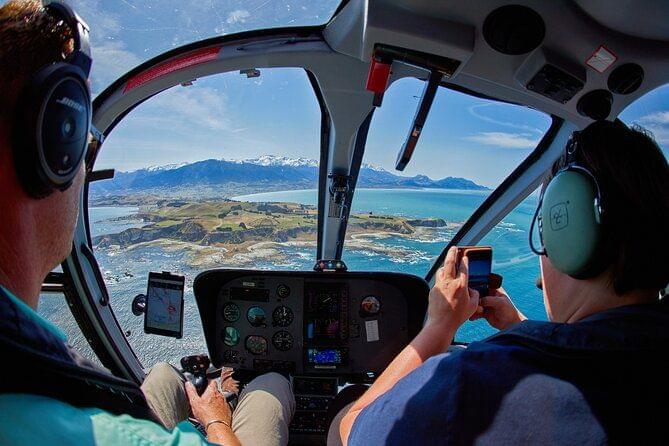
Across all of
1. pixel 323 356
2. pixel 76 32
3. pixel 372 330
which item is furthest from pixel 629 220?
pixel 323 356

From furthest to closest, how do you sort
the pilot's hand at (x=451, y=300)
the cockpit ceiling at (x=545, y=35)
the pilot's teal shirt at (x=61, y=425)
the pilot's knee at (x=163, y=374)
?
the pilot's knee at (x=163, y=374), the cockpit ceiling at (x=545, y=35), the pilot's hand at (x=451, y=300), the pilot's teal shirt at (x=61, y=425)

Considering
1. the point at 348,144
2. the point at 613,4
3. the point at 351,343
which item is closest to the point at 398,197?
the point at 348,144

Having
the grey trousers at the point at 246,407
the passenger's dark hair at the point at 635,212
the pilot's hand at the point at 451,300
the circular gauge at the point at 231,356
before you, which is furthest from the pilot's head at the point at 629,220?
the circular gauge at the point at 231,356

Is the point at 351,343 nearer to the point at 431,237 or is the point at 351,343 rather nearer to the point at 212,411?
the point at 212,411

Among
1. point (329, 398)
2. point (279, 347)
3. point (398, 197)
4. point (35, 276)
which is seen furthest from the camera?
point (398, 197)

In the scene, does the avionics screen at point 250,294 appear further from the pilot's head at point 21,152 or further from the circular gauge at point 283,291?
the pilot's head at point 21,152

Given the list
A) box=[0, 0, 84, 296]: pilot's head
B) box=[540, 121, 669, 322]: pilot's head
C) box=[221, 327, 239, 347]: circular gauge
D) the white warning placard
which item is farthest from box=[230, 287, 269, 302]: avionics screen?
the white warning placard

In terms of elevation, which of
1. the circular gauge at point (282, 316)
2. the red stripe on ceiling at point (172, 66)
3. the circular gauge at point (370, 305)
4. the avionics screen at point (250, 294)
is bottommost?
the circular gauge at point (282, 316)
